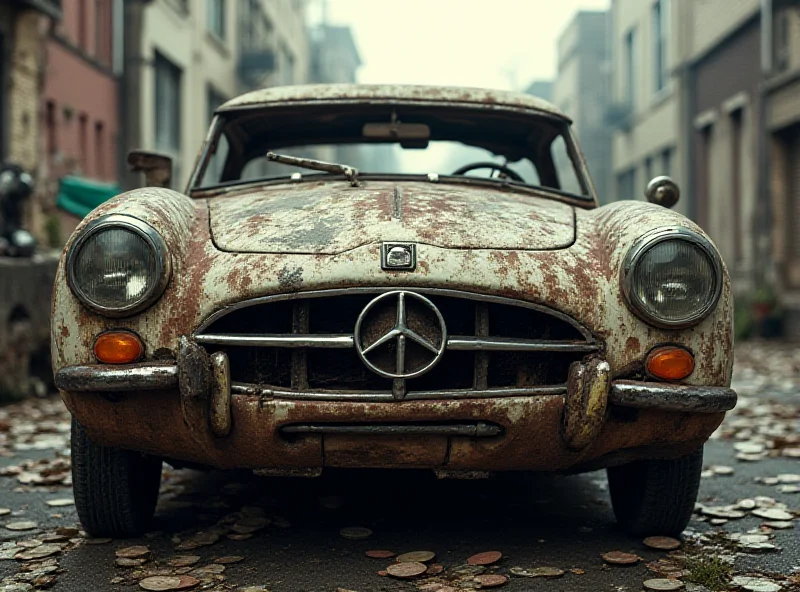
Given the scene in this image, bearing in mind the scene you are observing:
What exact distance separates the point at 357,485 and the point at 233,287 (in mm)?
1548

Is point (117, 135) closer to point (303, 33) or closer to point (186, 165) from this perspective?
point (186, 165)

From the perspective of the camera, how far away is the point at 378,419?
2994 mm

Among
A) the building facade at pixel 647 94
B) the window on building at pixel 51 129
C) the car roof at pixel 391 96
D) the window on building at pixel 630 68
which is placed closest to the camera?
the car roof at pixel 391 96

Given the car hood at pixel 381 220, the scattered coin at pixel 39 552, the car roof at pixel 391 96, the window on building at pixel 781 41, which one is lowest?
the scattered coin at pixel 39 552

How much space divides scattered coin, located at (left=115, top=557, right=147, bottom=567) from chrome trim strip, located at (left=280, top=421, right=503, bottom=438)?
→ 63cm

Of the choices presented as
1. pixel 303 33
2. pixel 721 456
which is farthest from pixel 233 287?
pixel 303 33

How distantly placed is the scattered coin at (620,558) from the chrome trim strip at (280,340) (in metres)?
1.05

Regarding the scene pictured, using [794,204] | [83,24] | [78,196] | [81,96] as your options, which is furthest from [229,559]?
[83,24]

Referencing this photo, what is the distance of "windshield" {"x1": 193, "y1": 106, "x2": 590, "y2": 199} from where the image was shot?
452 cm

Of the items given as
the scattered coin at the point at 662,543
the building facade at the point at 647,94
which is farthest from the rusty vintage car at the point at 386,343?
the building facade at the point at 647,94

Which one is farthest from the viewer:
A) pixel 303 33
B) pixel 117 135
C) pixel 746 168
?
pixel 303 33

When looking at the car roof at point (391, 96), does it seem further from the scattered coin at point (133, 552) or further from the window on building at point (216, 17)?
the window on building at point (216, 17)

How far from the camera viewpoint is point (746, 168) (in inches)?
675

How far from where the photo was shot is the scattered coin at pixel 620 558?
3213 millimetres
